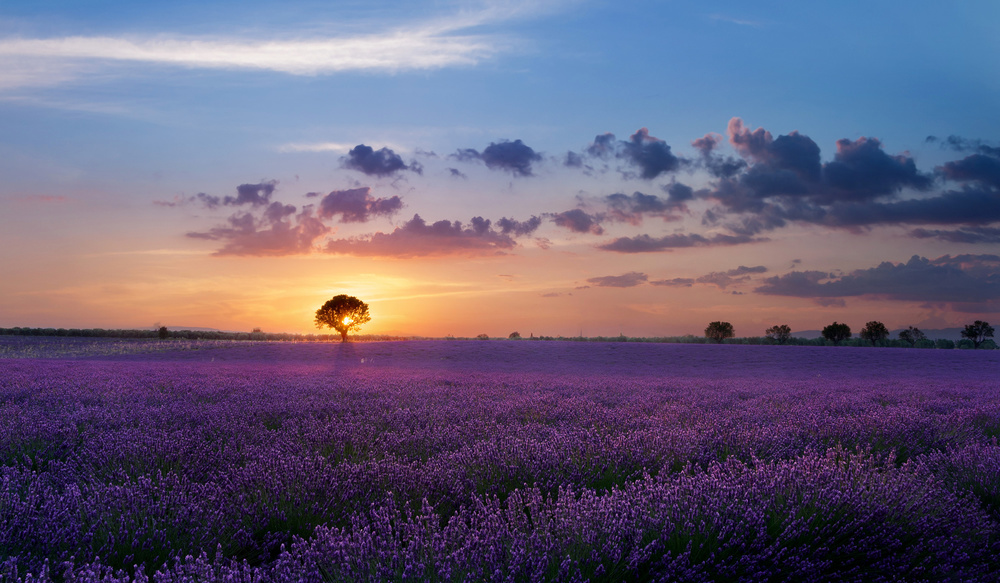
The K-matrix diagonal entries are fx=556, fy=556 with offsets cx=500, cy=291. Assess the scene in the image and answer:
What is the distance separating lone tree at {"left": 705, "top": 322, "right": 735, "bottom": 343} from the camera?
127 feet

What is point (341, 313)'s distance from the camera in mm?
41219

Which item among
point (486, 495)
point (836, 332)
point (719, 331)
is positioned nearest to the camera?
point (486, 495)

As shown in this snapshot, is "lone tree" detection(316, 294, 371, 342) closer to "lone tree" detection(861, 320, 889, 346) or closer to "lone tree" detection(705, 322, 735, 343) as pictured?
"lone tree" detection(705, 322, 735, 343)

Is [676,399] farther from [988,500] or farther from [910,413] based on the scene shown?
[988,500]

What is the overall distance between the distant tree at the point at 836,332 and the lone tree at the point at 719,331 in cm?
596

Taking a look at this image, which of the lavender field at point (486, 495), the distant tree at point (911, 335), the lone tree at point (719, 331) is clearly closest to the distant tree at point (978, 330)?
the distant tree at point (911, 335)

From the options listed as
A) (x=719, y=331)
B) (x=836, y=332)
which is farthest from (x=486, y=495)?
(x=836, y=332)

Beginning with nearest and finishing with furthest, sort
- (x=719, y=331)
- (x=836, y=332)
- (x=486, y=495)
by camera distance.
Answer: (x=486, y=495)
(x=836, y=332)
(x=719, y=331)

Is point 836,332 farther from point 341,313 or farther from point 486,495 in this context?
point 486,495

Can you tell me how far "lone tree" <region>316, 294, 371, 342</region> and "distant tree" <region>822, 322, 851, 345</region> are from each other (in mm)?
32574

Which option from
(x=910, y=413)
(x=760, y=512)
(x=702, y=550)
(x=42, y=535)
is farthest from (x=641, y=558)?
(x=910, y=413)

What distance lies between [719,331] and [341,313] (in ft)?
Result: 89.2

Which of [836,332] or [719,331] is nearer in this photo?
[836,332]

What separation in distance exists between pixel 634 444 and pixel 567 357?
61.3 ft
